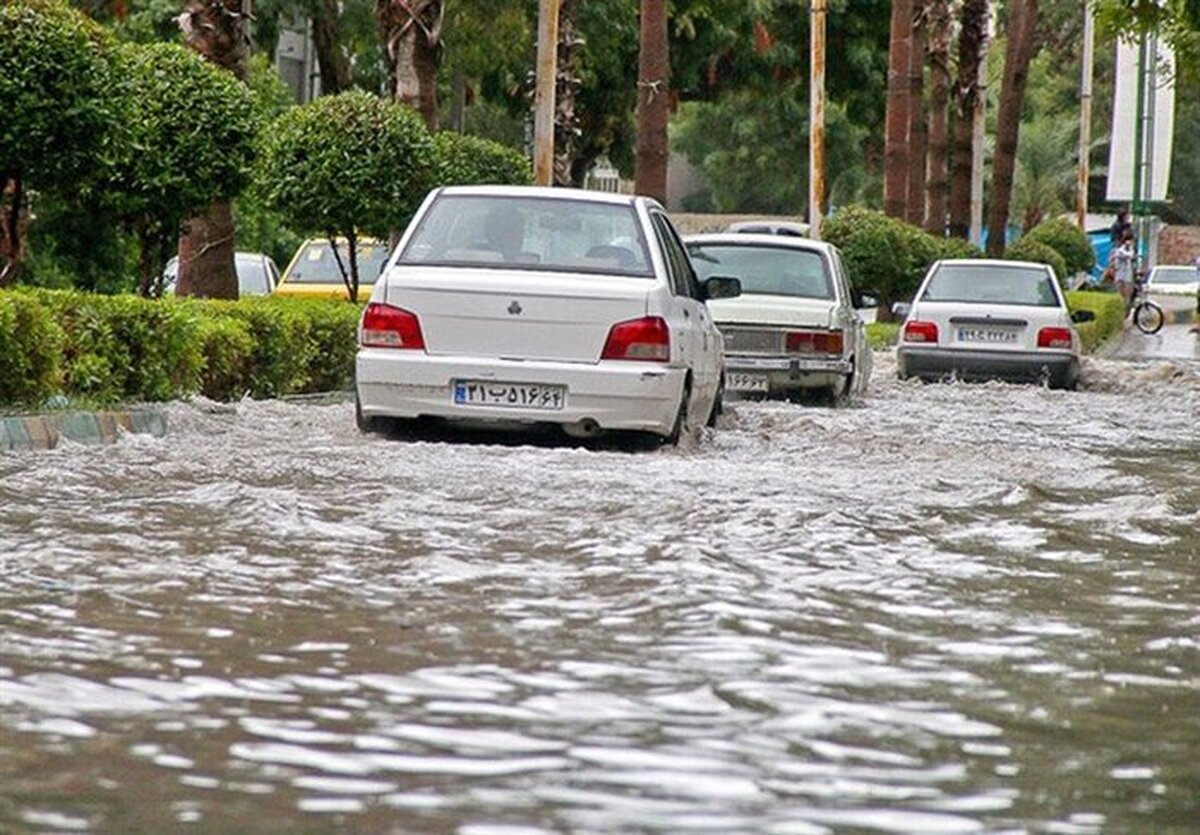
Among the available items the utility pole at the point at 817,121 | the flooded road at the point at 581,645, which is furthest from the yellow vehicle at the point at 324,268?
the flooded road at the point at 581,645

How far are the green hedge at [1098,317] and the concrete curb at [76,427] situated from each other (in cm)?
2464

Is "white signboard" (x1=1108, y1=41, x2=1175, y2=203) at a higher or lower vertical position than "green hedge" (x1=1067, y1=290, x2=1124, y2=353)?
higher

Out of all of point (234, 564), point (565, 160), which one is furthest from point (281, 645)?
point (565, 160)

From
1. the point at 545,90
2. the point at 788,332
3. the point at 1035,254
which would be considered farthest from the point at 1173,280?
the point at 788,332

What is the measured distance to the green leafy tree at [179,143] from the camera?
2077 cm

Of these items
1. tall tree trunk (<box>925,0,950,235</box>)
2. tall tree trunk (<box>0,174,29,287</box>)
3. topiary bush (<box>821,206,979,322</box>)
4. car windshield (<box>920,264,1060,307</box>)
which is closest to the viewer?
tall tree trunk (<box>0,174,29,287</box>)

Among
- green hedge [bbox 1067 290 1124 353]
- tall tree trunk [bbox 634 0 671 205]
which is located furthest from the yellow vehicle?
green hedge [bbox 1067 290 1124 353]

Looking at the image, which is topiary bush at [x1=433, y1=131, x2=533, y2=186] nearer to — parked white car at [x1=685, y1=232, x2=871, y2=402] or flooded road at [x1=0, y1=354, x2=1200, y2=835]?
parked white car at [x1=685, y1=232, x2=871, y2=402]

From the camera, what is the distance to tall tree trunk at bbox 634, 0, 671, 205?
3234 centimetres

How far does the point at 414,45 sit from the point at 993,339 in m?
7.49

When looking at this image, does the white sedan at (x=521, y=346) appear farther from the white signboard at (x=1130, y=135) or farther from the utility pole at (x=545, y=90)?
the white signboard at (x=1130, y=135)

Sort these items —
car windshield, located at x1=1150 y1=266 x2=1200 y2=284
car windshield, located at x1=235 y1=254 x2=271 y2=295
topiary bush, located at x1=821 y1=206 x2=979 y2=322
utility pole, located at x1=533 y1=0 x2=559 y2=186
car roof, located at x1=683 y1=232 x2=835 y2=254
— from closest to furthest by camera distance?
1. car roof, located at x1=683 y1=232 x2=835 y2=254
2. utility pole, located at x1=533 y1=0 x2=559 y2=186
3. car windshield, located at x1=235 y1=254 x2=271 y2=295
4. topiary bush, located at x1=821 y1=206 x2=979 y2=322
5. car windshield, located at x1=1150 y1=266 x2=1200 y2=284

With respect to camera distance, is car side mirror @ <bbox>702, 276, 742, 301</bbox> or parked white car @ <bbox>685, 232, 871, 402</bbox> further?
parked white car @ <bbox>685, 232, 871, 402</bbox>

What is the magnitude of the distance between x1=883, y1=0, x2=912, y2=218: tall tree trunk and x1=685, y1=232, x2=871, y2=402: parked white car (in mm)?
21971
